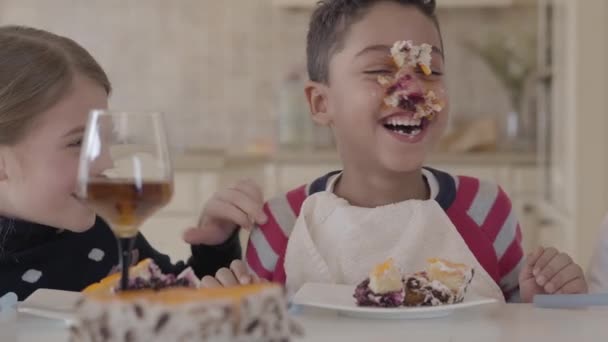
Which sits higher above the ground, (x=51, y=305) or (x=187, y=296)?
(x=187, y=296)

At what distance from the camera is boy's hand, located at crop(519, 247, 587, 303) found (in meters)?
1.14

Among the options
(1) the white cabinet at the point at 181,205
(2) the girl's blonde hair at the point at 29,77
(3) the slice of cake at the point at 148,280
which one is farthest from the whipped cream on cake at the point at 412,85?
(1) the white cabinet at the point at 181,205

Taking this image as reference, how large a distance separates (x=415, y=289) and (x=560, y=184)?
2793 millimetres

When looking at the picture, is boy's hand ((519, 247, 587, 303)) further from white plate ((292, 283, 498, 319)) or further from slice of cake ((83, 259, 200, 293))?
slice of cake ((83, 259, 200, 293))

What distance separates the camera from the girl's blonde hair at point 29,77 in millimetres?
1305

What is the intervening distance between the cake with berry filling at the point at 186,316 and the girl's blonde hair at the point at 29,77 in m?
0.71

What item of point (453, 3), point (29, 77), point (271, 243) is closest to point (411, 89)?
point (271, 243)

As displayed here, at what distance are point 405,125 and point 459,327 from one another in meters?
0.44

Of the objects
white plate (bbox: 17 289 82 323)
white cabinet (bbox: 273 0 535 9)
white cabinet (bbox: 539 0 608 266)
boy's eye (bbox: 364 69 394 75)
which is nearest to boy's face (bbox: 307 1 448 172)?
boy's eye (bbox: 364 69 394 75)

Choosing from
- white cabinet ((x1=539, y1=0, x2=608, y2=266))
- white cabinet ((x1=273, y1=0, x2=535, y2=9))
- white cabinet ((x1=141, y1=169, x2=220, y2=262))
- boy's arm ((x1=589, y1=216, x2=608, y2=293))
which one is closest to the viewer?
boy's arm ((x1=589, y1=216, x2=608, y2=293))

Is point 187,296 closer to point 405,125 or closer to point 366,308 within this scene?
point 366,308

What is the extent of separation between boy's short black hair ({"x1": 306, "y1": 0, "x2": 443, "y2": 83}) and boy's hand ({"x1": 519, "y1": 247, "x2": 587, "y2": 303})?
43 cm

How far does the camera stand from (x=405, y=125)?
131 centimetres

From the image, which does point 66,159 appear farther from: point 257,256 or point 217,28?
point 217,28
